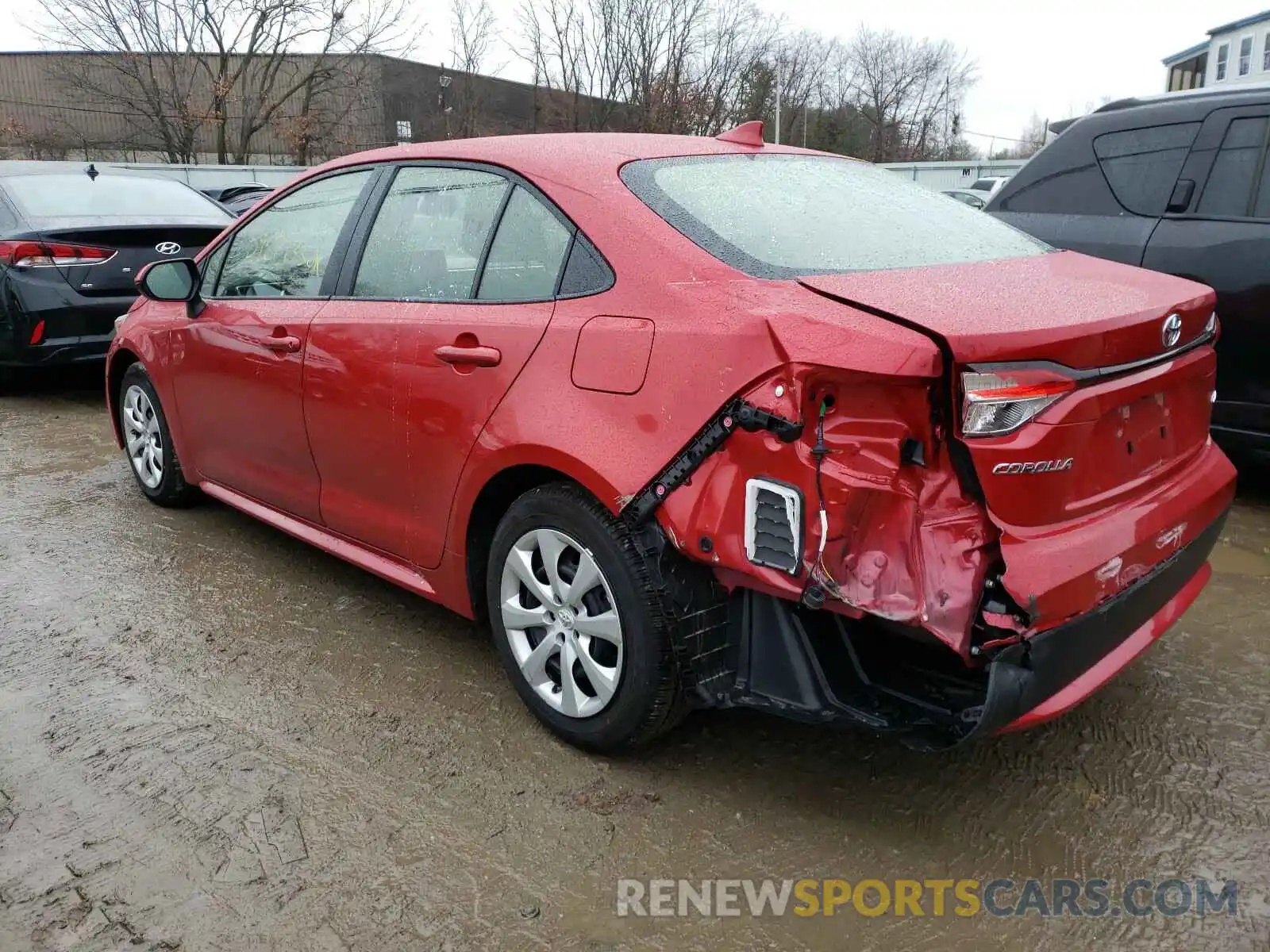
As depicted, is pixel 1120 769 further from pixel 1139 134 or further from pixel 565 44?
pixel 565 44

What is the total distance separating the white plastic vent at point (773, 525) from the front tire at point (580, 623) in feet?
1.11

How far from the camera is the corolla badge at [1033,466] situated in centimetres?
193

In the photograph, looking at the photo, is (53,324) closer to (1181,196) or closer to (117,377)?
(117,377)

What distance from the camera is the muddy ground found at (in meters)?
2.08

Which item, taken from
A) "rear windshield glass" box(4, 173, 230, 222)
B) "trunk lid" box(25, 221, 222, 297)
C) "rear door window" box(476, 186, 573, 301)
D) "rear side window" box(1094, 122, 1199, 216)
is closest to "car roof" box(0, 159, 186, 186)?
"rear windshield glass" box(4, 173, 230, 222)

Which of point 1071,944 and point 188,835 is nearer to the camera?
point 1071,944

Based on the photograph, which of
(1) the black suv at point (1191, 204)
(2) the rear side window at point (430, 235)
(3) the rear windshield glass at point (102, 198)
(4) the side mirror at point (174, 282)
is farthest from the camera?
(3) the rear windshield glass at point (102, 198)

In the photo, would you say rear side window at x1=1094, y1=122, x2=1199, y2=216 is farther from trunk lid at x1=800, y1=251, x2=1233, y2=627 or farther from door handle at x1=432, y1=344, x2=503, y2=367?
door handle at x1=432, y1=344, x2=503, y2=367

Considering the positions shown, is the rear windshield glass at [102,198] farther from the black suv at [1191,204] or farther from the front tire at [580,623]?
the black suv at [1191,204]

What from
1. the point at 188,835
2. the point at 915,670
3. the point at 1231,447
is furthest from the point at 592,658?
the point at 1231,447

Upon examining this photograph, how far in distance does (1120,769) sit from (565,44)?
36.5 m

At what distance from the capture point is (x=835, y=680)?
2211mm

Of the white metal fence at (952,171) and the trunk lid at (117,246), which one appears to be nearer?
the trunk lid at (117,246)

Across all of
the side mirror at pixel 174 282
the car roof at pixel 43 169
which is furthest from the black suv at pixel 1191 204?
the car roof at pixel 43 169
